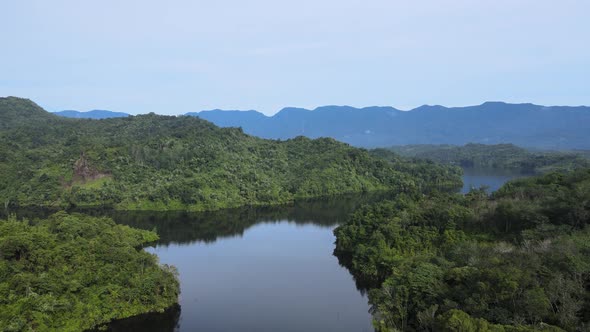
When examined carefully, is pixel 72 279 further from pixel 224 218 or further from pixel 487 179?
pixel 487 179

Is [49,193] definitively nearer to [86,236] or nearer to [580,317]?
[86,236]

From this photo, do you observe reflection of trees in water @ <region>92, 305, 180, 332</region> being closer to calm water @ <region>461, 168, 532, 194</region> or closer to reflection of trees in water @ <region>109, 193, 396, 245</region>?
reflection of trees in water @ <region>109, 193, 396, 245</region>

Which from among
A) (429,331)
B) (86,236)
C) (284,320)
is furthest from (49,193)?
(429,331)

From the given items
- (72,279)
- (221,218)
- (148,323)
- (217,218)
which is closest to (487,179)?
(221,218)

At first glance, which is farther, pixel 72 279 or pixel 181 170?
pixel 181 170

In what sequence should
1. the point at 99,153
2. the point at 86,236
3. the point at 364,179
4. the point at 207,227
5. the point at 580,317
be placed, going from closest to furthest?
the point at 580,317 < the point at 86,236 < the point at 207,227 < the point at 99,153 < the point at 364,179
